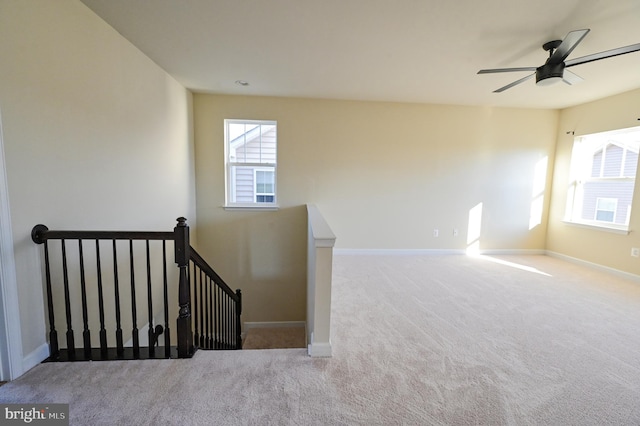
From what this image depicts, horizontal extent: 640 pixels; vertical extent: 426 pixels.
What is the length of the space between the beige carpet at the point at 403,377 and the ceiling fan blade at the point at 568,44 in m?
2.29

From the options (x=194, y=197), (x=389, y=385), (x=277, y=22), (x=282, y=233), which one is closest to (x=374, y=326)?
(x=389, y=385)

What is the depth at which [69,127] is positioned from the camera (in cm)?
180

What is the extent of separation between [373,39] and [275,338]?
4.15 meters

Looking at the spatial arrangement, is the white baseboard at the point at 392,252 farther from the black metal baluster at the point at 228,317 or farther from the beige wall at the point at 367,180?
the black metal baluster at the point at 228,317

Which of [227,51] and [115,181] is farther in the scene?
[227,51]

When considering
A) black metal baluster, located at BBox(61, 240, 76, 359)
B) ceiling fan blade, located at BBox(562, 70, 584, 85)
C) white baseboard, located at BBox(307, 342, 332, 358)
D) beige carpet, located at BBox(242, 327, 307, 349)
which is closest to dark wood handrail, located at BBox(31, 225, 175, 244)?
black metal baluster, located at BBox(61, 240, 76, 359)

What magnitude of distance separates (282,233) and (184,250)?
103 inches

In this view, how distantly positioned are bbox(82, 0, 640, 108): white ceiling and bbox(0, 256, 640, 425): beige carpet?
8.30ft

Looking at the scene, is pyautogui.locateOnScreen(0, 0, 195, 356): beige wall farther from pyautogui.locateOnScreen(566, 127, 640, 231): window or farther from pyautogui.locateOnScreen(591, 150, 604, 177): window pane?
pyautogui.locateOnScreen(591, 150, 604, 177): window pane

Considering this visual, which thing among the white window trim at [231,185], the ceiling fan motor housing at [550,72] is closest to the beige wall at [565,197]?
the ceiling fan motor housing at [550,72]

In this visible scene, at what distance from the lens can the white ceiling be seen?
189 cm

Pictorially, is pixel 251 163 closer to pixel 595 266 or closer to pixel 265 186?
pixel 265 186

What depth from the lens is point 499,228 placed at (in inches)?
177

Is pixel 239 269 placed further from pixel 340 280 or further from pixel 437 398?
pixel 437 398
